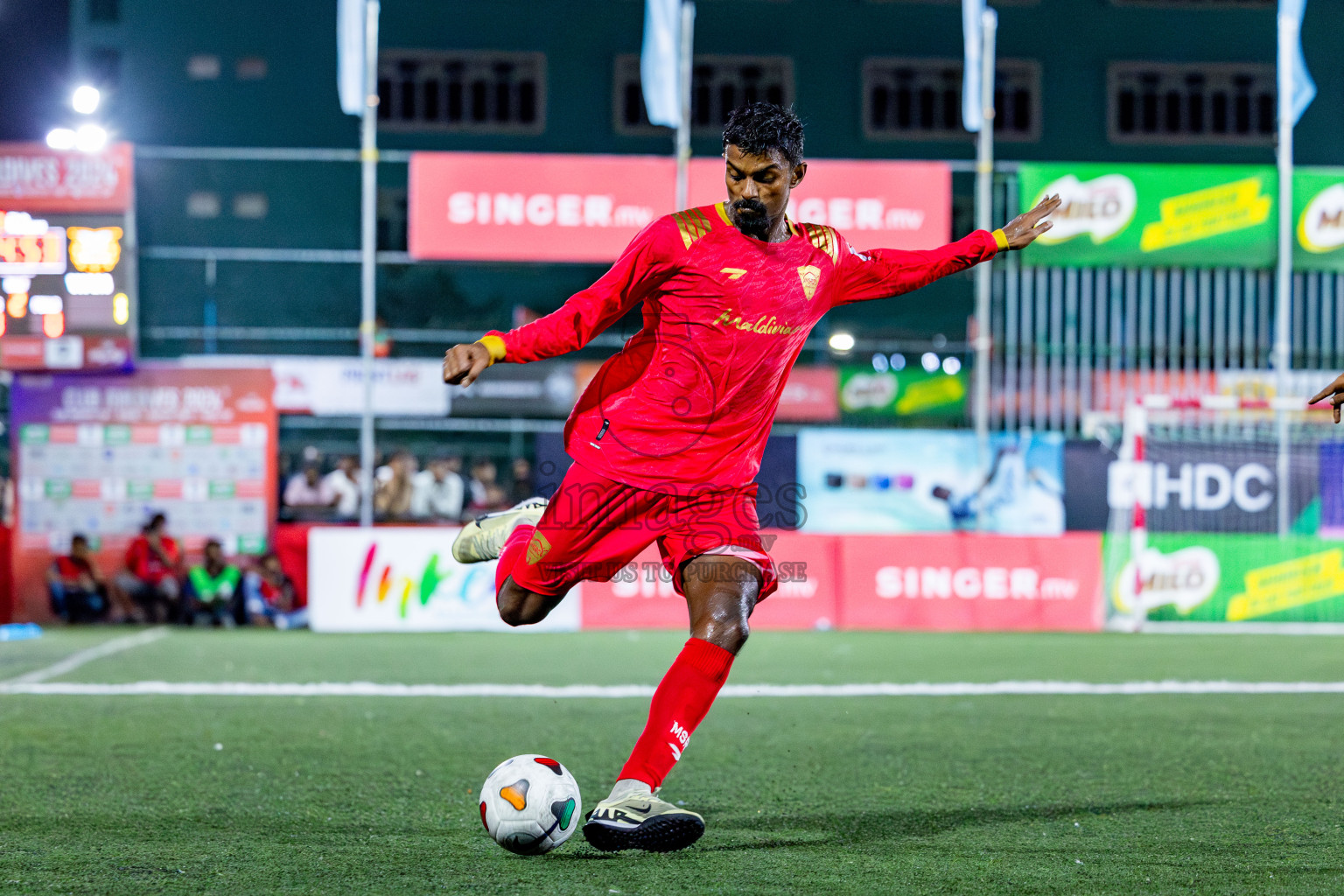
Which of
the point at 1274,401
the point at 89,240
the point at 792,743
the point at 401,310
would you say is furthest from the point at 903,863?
the point at 401,310

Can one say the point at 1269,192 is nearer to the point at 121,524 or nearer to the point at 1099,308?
the point at 1099,308

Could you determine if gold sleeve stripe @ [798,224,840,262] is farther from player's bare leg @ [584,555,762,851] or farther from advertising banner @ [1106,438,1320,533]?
advertising banner @ [1106,438,1320,533]

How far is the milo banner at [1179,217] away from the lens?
14.5 meters

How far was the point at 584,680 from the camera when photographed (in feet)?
31.2

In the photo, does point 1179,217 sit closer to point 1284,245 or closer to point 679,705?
point 1284,245

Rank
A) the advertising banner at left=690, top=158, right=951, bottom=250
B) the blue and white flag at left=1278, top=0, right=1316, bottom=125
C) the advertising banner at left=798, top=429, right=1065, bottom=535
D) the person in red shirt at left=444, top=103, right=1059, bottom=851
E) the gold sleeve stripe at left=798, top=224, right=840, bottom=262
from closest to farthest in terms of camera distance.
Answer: the person in red shirt at left=444, top=103, right=1059, bottom=851 < the gold sleeve stripe at left=798, top=224, right=840, bottom=262 < the advertising banner at left=690, top=158, right=951, bottom=250 < the blue and white flag at left=1278, top=0, right=1316, bottom=125 < the advertising banner at left=798, top=429, right=1065, bottom=535

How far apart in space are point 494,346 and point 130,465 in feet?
38.1

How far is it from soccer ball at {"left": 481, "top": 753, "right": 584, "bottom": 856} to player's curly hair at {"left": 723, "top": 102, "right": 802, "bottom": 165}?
75.5 inches

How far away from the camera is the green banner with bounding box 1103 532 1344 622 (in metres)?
14.1

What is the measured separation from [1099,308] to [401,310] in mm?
18163

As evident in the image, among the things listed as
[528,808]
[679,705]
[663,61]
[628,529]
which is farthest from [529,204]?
[528,808]

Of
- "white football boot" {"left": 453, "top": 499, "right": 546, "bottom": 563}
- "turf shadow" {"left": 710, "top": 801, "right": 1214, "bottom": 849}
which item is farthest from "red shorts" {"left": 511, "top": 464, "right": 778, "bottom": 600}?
"turf shadow" {"left": 710, "top": 801, "right": 1214, "bottom": 849}

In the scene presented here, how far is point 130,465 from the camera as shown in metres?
14.9

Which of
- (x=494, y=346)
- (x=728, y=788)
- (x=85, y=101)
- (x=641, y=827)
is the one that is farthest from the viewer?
(x=85, y=101)
